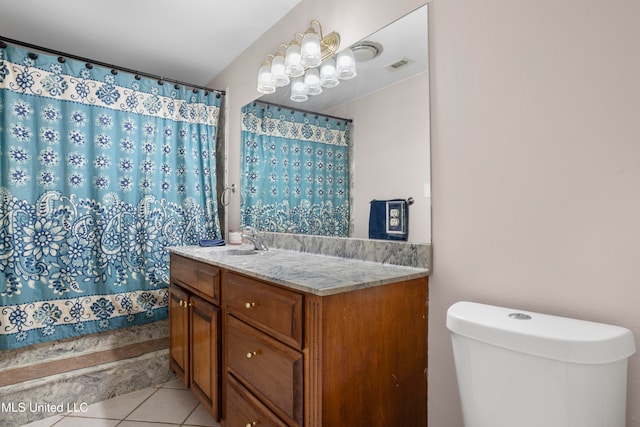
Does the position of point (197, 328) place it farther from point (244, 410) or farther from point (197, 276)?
point (244, 410)

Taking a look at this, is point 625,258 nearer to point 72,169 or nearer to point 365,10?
point 365,10

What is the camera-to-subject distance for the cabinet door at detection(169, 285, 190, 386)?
1826mm

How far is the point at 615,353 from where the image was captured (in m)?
0.72

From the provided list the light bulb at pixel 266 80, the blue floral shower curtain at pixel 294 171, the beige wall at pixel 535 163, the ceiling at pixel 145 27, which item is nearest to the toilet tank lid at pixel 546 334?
the beige wall at pixel 535 163

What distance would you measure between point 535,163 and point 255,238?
4.91ft

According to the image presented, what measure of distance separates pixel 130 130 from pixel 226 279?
1548 mm

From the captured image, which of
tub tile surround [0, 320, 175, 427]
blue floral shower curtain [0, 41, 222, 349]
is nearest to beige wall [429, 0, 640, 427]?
tub tile surround [0, 320, 175, 427]

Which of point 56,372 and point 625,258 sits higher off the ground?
point 625,258

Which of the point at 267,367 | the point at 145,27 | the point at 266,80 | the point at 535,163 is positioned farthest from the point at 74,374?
the point at 535,163

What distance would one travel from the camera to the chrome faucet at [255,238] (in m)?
2.01

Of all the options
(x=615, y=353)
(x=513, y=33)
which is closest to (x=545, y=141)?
(x=513, y=33)

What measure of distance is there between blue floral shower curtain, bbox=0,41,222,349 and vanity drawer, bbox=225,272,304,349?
4.27 ft

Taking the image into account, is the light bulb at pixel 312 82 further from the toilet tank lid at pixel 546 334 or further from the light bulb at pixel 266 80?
the toilet tank lid at pixel 546 334

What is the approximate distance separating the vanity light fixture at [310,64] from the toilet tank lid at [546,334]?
3.83 ft
